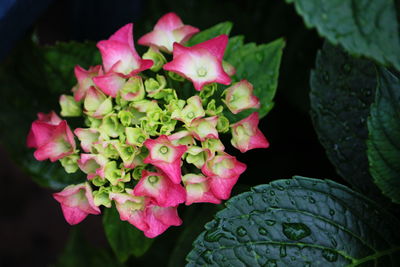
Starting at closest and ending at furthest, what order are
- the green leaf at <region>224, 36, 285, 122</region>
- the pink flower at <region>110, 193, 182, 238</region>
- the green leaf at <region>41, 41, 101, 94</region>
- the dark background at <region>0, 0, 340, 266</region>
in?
the pink flower at <region>110, 193, 182, 238</region> < the green leaf at <region>224, 36, 285, 122</region> < the green leaf at <region>41, 41, 101, 94</region> < the dark background at <region>0, 0, 340, 266</region>

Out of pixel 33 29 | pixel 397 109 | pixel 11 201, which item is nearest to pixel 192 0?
pixel 33 29

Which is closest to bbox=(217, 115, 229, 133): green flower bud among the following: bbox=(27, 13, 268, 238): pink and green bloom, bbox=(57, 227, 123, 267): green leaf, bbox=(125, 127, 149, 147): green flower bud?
bbox=(27, 13, 268, 238): pink and green bloom

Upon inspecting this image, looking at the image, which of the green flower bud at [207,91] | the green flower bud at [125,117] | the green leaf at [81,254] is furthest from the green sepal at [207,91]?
the green leaf at [81,254]

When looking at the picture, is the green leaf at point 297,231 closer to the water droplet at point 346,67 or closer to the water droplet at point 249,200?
the water droplet at point 249,200

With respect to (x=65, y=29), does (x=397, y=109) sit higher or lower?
higher

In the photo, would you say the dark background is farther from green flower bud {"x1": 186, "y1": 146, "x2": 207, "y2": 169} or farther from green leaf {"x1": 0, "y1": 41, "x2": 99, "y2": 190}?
green flower bud {"x1": 186, "y1": 146, "x2": 207, "y2": 169}

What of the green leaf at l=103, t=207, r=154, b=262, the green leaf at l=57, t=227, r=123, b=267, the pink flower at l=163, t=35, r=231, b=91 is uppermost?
the pink flower at l=163, t=35, r=231, b=91

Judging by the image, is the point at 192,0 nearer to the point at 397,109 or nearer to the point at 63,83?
the point at 63,83
